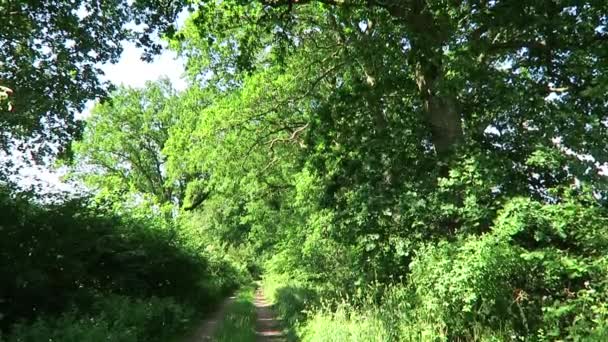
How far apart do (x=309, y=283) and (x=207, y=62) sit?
360 inches

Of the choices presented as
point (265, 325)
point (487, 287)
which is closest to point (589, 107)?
point (487, 287)

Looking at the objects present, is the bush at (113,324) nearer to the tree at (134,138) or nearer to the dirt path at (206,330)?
the dirt path at (206,330)

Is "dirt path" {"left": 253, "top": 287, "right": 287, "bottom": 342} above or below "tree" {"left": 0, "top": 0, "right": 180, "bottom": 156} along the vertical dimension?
below

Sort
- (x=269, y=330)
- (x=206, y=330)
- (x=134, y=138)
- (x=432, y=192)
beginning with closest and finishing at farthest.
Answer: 1. (x=432, y=192)
2. (x=206, y=330)
3. (x=269, y=330)
4. (x=134, y=138)

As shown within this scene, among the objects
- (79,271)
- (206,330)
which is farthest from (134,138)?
(79,271)

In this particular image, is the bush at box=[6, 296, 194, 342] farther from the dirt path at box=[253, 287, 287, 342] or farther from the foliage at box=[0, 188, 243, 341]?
the dirt path at box=[253, 287, 287, 342]

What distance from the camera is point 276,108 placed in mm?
19219

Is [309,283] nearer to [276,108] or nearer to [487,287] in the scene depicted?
[276,108]

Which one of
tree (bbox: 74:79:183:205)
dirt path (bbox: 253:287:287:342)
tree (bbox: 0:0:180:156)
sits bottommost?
dirt path (bbox: 253:287:287:342)

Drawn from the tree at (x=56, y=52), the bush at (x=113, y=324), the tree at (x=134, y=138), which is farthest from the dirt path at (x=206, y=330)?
the tree at (x=134, y=138)

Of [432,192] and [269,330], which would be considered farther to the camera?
[269,330]

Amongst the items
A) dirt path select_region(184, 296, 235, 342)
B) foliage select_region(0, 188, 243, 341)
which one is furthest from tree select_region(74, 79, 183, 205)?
foliage select_region(0, 188, 243, 341)

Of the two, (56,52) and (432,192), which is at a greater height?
(56,52)

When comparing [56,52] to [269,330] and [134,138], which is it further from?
[134,138]
